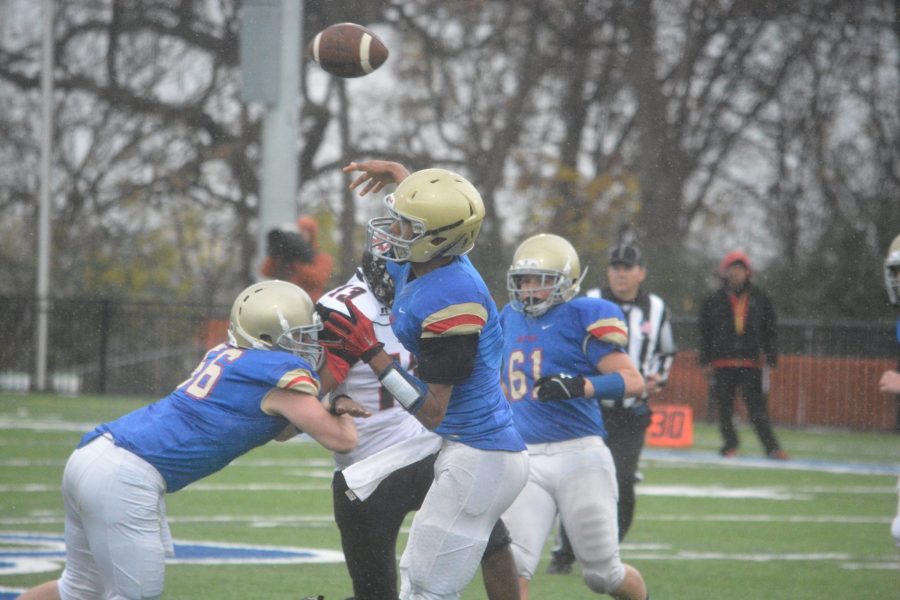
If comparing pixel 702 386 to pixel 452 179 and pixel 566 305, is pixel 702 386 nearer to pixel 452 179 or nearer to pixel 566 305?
pixel 566 305

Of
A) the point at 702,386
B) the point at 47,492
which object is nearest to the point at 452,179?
the point at 47,492


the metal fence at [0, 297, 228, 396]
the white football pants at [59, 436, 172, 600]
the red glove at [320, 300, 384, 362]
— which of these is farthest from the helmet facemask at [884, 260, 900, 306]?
the metal fence at [0, 297, 228, 396]

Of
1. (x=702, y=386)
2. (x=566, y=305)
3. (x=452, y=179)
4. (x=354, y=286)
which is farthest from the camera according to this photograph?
(x=702, y=386)

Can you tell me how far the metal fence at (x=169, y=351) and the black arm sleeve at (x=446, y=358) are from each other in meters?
14.2

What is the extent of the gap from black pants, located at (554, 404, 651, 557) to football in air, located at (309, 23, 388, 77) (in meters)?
2.22

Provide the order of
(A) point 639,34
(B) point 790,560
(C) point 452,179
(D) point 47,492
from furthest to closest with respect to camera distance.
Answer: (A) point 639,34 → (D) point 47,492 → (B) point 790,560 → (C) point 452,179

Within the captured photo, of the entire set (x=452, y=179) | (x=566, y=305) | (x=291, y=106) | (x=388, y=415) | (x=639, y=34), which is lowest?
(x=388, y=415)

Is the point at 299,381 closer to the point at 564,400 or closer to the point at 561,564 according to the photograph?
the point at 564,400

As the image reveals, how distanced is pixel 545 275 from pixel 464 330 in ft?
5.26

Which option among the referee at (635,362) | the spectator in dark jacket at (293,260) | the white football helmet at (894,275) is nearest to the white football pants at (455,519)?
the white football helmet at (894,275)

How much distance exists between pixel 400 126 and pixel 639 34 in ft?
12.5

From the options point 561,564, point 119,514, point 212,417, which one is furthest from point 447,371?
point 561,564

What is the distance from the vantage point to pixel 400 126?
22531 millimetres

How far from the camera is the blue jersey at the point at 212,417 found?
14.7 feet
